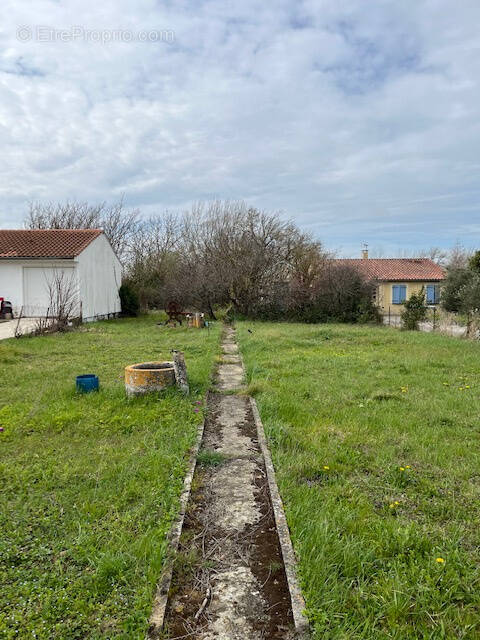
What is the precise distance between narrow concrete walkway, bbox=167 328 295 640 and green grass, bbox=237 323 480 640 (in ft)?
0.60

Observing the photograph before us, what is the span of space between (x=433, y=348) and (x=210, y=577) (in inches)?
436

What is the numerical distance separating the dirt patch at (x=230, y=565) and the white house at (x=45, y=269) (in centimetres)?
1515

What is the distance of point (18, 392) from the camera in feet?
22.2

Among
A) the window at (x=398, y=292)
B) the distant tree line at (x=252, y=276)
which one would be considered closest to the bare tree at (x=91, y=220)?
the distant tree line at (x=252, y=276)

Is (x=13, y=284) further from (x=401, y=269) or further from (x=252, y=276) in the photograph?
(x=401, y=269)

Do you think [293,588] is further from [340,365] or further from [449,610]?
[340,365]

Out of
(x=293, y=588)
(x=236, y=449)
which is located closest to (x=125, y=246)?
A: (x=236, y=449)

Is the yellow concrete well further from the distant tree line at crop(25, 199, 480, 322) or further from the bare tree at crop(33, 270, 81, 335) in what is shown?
the distant tree line at crop(25, 199, 480, 322)

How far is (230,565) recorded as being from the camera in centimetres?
272

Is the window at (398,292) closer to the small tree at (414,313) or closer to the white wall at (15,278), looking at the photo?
the small tree at (414,313)

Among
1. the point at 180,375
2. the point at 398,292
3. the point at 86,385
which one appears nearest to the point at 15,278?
the point at 86,385

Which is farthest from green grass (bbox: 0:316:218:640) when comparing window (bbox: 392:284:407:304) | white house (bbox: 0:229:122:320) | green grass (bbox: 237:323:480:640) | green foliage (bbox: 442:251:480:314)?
window (bbox: 392:284:407:304)

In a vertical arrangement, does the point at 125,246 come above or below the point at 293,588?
above

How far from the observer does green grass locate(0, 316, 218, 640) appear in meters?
2.29
